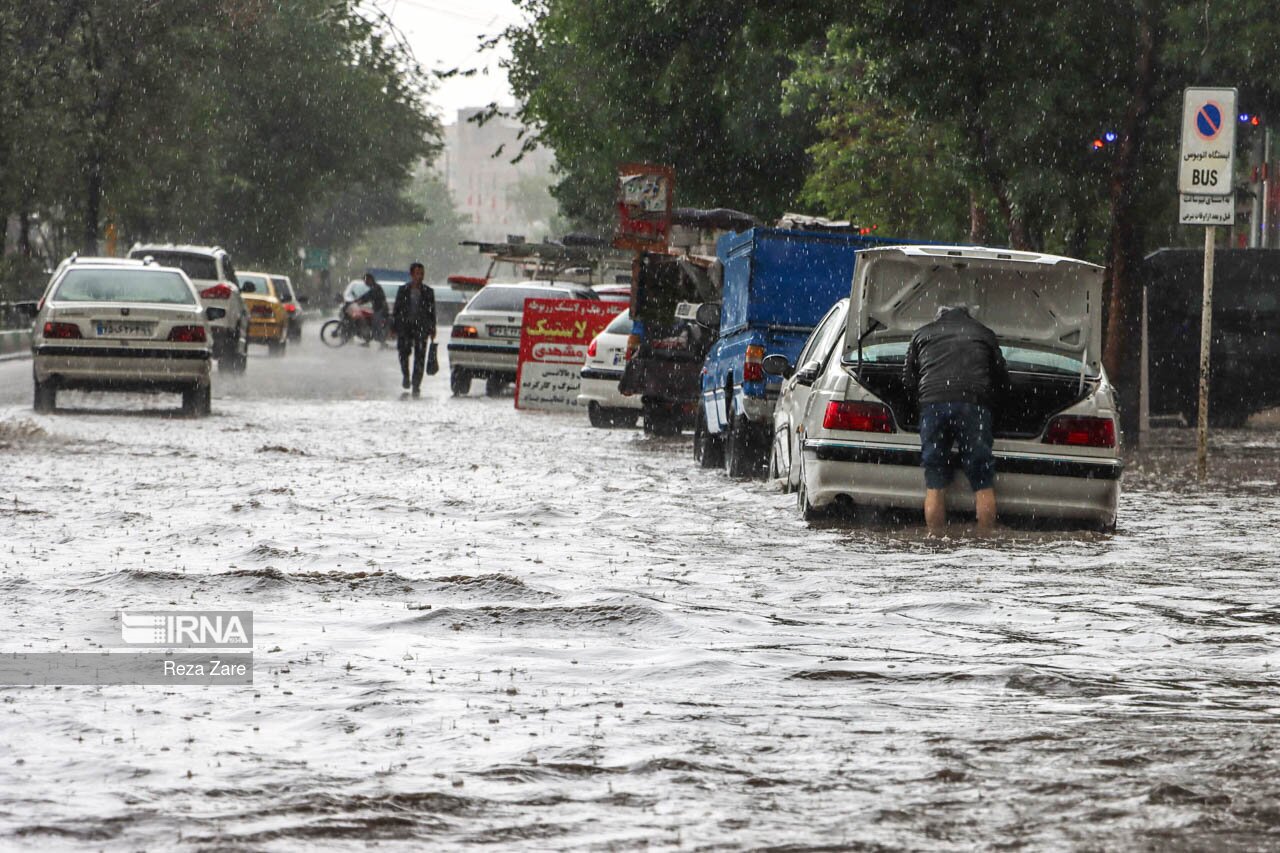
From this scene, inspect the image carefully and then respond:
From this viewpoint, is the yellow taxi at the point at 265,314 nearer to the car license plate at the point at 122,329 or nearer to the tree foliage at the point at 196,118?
the tree foliage at the point at 196,118

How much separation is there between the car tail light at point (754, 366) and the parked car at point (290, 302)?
32.8m

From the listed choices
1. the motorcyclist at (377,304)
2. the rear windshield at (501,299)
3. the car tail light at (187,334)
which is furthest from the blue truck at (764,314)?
the motorcyclist at (377,304)

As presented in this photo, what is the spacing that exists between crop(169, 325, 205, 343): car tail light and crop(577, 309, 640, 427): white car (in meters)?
4.20

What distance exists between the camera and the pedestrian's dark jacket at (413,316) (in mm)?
30797

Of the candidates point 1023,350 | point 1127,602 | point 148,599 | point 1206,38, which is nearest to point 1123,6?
point 1206,38

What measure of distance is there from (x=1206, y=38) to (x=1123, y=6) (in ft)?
3.88

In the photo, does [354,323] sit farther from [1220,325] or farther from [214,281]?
[1220,325]

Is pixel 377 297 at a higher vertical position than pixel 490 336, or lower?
higher

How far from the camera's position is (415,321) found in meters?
30.8

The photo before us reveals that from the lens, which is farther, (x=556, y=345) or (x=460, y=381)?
(x=460, y=381)

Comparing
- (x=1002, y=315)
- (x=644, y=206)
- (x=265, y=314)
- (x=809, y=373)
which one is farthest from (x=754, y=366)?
(x=265, y=314)

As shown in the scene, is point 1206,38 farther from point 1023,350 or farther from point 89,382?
point 89,382

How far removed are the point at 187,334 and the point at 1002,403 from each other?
42.1 ft

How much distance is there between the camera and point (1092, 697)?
6.93 meters
